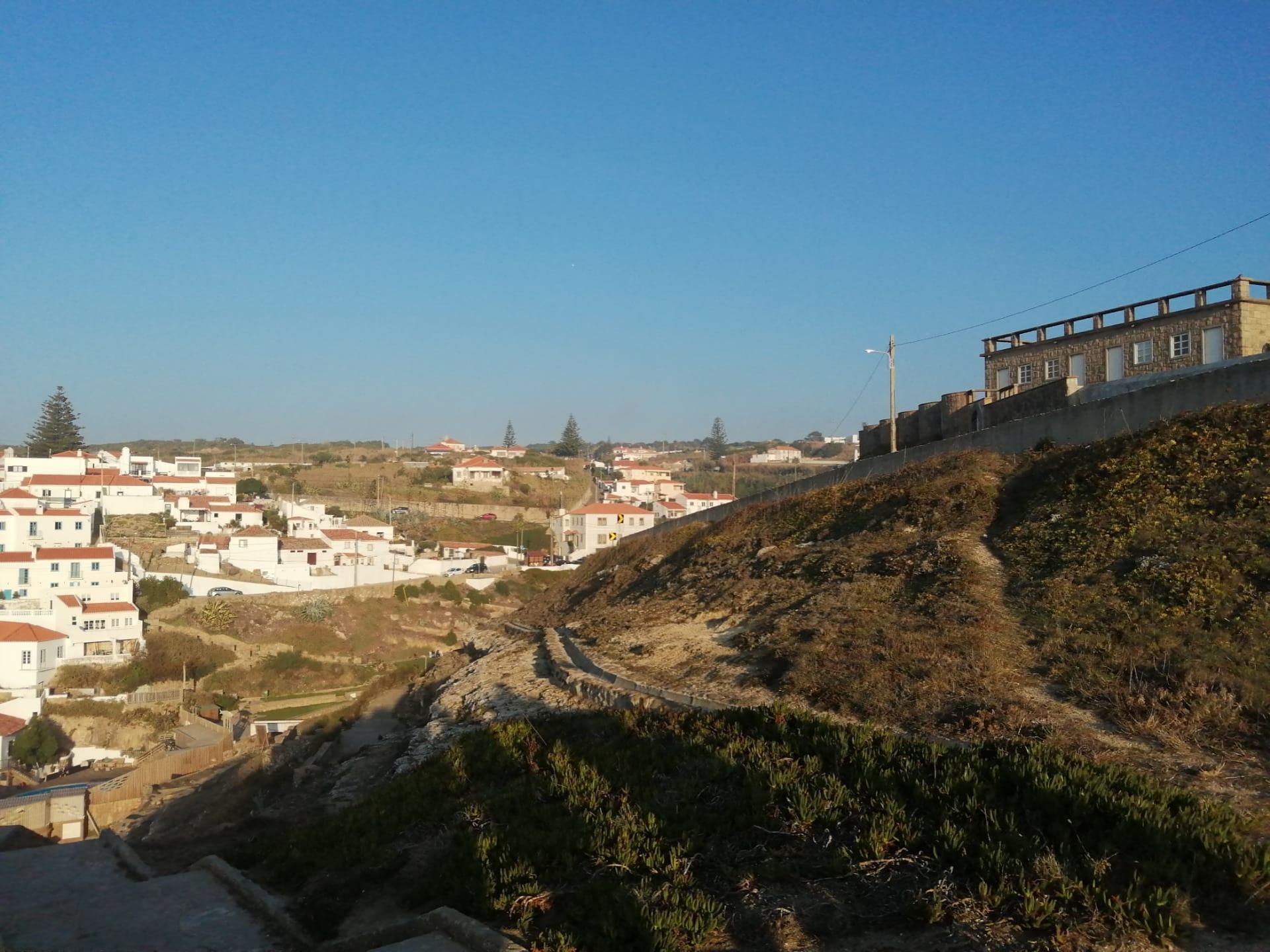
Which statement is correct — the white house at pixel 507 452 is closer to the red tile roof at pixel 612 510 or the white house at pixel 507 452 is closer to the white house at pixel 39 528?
the red tile roof at pixel 612 510

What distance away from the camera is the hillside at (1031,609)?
9.44 m

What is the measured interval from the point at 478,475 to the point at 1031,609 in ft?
331

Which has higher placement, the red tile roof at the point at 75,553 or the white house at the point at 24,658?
the red tile roof at the point at 75,553

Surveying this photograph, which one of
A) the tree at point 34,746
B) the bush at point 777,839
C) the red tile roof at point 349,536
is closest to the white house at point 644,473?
the red tile roof at point 349,536

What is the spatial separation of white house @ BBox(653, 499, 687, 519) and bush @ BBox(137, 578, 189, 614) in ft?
120

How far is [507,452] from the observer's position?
498ft

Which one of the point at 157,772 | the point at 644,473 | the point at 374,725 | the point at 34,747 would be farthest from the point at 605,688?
the point at 644,473

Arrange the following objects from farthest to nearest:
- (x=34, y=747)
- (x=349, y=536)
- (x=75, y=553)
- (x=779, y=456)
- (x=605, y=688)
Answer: (x=779, y=456)
(x=349, y=536)
(x=75, y=553)
(x=34, y=747)
(x=605, y=688)

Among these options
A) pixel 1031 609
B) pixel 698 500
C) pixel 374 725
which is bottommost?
pixel 374 725

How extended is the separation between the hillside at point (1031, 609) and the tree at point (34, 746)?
27999mm

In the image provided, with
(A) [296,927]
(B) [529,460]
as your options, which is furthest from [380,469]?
(A) [296,927]

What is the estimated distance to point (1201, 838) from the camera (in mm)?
5805

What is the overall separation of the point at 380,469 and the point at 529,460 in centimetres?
2292

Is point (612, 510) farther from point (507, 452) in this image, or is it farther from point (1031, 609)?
point (507, 452)
